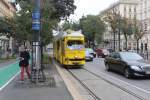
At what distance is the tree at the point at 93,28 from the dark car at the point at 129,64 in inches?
3583

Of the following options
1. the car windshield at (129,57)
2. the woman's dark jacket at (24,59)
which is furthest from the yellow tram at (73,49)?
the woman's dark jacket at (24,59)

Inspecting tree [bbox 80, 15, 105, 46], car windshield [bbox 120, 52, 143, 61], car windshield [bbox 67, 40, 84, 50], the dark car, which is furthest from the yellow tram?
tree [bbox 80, 15, 105, 46]

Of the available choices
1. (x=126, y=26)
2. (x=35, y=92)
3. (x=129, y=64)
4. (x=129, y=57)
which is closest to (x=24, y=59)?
(x=35, y=92)

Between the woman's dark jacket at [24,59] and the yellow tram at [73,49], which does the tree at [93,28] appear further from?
the woman's dark jacket at [24,59]

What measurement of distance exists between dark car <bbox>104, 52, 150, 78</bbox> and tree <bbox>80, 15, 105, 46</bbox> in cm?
9102

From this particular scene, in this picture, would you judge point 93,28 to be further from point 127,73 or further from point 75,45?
point 127,73

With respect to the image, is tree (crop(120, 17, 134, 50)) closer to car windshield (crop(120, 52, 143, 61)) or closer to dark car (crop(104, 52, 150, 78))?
dark car (crop(104, 52, 150, 78))

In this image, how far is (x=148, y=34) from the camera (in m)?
104

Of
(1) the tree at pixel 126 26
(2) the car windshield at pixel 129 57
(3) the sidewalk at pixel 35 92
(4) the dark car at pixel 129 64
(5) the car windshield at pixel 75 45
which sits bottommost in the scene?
(3) the sidewalk at pixel 35 92

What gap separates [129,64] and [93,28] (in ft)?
315

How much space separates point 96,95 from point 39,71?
4241mm

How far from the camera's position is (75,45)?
32.7m

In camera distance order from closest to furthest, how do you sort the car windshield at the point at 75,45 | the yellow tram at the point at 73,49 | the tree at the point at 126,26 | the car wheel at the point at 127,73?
the car wheel at the point at 127,73 < the yellow tram at the point at 73,49 < the car windshield at the point at 75,45 < the tree at the point at 126,26

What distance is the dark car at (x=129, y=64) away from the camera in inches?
814
